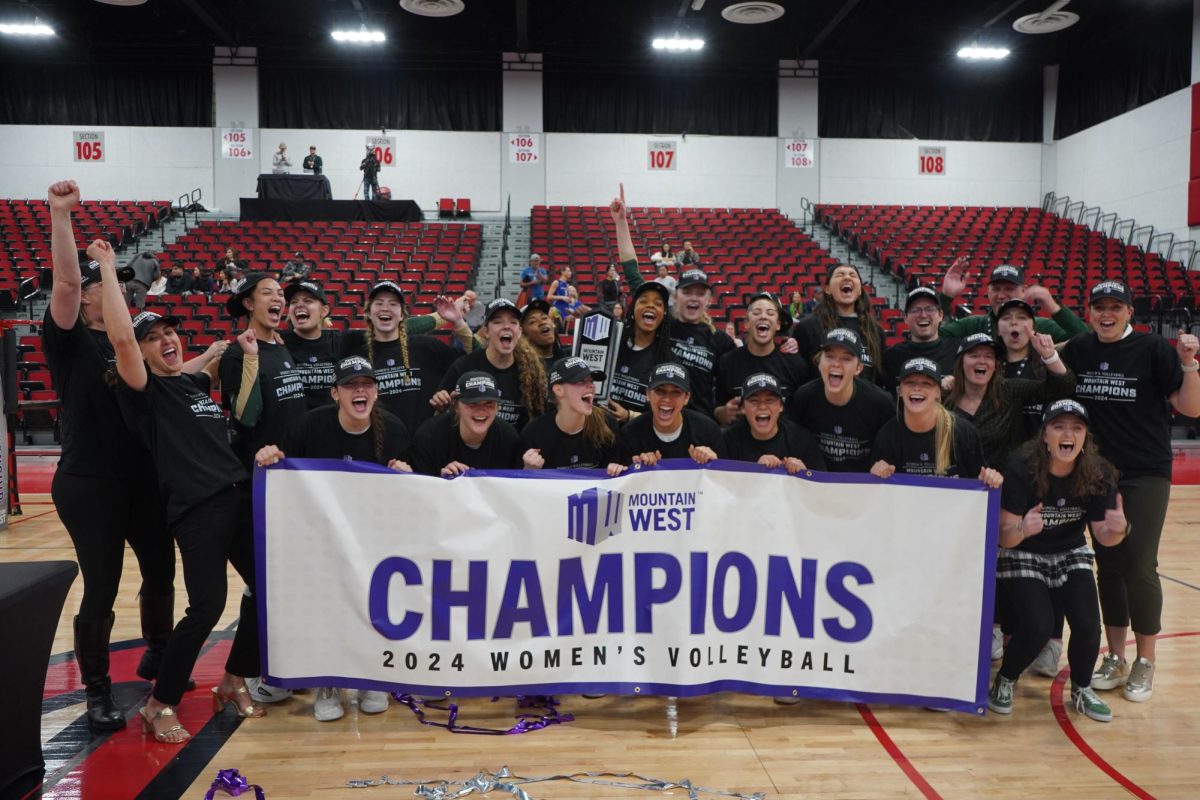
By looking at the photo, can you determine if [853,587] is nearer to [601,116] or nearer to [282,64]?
[601,116]

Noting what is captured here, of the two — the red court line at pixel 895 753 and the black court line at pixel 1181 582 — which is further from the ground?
the red court line at pixel 895 753

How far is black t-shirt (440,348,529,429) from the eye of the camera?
15.4 feet

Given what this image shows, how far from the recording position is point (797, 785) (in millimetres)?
3389

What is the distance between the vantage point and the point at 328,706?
4059 millimetres

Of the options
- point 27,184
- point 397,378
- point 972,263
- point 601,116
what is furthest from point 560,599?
point 27,184

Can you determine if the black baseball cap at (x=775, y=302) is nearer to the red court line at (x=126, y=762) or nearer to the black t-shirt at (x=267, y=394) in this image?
the black t-shirt at (x=267, y=394)

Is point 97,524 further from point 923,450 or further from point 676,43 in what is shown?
point 676,43

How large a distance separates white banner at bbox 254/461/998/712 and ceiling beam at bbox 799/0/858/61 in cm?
1852

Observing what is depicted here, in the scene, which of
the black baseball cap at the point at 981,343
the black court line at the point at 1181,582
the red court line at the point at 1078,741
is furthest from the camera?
the black court line at the point at 1181,582

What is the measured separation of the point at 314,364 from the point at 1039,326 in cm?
435

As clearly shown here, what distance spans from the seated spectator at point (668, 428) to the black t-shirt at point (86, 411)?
232cm

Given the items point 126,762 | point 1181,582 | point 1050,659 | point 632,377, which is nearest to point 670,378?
point 632,377

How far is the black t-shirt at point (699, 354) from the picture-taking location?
4.95 m

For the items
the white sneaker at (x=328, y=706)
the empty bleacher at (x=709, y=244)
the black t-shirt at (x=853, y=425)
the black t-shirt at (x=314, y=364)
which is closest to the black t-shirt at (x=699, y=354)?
the black t-shirt at (x=853, y=425)
